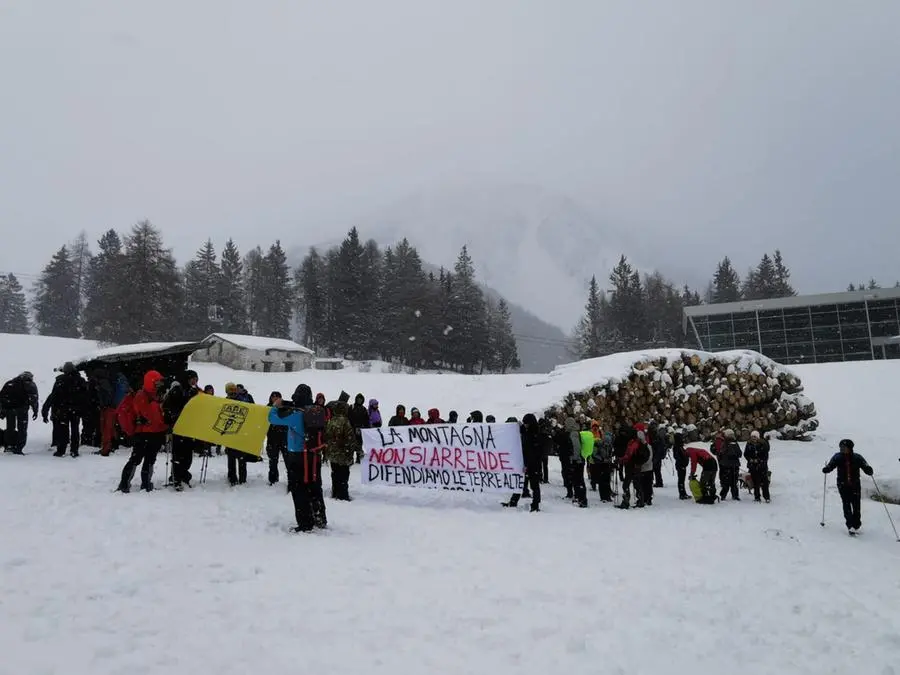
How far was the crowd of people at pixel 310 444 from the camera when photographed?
342 inches

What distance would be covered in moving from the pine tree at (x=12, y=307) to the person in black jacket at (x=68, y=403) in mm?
87023

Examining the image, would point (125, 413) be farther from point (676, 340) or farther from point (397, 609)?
point (676, 340)

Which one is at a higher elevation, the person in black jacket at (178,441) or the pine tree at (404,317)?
the pine tree at (404,317)

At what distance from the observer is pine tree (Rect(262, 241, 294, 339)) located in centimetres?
7606

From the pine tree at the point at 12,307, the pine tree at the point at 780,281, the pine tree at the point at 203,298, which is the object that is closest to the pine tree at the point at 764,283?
the pine tree at the point at 780,281

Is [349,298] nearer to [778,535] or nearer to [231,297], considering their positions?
[231,297]

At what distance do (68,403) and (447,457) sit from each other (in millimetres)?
8580

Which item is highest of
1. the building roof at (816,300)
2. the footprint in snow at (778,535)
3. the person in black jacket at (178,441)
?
the building roof at (816,300)

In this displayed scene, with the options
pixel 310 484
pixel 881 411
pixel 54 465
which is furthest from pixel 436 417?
pixel 881 411

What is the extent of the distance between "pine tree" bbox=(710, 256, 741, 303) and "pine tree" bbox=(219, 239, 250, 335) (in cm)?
6945

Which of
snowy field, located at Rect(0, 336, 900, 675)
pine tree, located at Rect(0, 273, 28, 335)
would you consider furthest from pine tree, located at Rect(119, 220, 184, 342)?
pine tree, located at Rect(0, 273, 28, 335)

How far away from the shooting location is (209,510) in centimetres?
883

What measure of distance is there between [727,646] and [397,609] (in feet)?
10.1

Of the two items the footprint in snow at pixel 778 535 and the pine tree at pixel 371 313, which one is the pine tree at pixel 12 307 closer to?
the pine tree at pixel 371 313
